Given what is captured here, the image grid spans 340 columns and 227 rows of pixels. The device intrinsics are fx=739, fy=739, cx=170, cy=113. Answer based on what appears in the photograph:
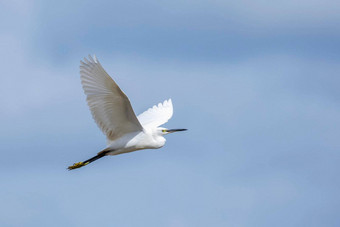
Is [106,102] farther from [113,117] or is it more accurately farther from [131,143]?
[131,143]

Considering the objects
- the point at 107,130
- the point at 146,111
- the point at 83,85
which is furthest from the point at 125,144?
the point at 146,111

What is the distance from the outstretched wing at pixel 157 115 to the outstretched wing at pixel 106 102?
8.54 feet

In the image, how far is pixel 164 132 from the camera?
20.1 metres

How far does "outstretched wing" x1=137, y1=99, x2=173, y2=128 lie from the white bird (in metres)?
0.86

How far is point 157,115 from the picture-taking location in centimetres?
2208

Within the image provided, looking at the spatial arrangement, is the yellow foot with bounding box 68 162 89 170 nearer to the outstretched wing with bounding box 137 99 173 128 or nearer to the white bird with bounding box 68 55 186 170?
the white bird with bounding box 68 55 186 170

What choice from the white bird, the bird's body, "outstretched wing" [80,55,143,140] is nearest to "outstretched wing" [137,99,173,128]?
the white bird

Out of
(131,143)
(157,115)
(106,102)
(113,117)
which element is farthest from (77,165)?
(157,115)

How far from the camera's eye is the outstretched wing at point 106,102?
17234mm

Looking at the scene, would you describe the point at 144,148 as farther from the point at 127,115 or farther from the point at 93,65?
the point at 93,65

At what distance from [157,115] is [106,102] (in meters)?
4.39

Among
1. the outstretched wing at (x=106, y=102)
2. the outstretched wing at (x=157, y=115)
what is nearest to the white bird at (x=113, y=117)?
the outstretched wing at (x=106, y=102)

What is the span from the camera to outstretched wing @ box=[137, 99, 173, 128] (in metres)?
21.6

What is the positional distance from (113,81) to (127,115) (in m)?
1.33
